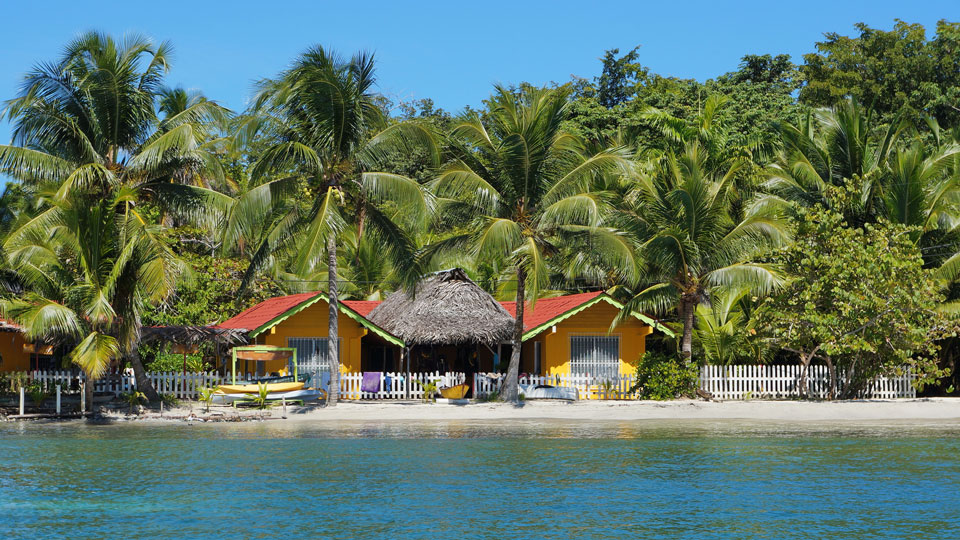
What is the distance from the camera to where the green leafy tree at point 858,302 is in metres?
27.6

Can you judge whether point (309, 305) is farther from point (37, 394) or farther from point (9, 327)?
point (9, 327)

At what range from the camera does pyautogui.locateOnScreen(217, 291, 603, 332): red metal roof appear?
30.2 metres

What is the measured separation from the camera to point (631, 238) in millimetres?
29516

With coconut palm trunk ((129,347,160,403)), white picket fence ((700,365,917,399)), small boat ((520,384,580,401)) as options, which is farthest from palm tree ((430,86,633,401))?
coconut palm trunk ((129,347,160,403))

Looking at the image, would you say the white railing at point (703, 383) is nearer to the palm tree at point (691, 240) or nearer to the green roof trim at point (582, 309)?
the green roof trim at point (582, 309)

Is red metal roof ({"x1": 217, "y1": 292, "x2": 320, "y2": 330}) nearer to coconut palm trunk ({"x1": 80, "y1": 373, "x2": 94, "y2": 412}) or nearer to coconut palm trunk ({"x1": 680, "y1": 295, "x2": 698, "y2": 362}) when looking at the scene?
coconut palm trunk ({"x1": 80, "y1": 373, "x2": 94, "y2": 412})

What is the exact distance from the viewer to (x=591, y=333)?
104ft

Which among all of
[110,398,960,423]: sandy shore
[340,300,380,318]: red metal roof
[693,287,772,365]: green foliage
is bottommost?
[110,398,960,423]: sandy shore

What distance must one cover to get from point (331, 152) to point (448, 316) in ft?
20.1

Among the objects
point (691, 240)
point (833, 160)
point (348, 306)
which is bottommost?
point (348, 306)

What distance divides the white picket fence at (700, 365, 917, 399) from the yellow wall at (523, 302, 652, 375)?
2.34 m

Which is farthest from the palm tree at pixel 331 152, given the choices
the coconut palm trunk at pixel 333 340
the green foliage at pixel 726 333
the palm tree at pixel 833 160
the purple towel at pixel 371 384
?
the palm tree at pixel 833 160

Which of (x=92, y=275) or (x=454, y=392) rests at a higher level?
(x=92, y=275)

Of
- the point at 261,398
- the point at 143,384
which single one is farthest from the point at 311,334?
the point at 143,384
